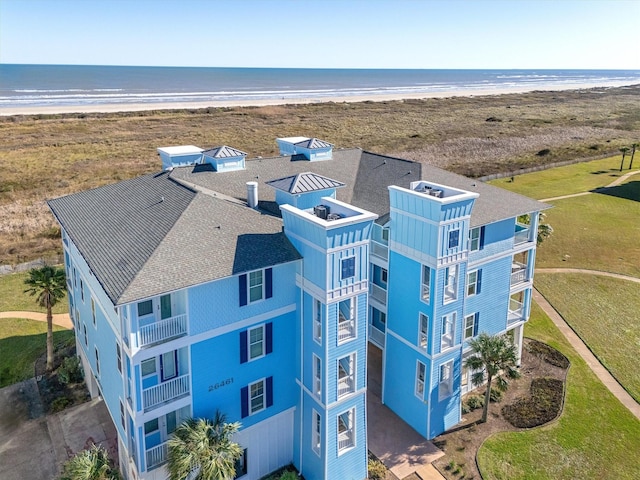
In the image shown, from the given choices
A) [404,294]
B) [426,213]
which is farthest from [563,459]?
[426,213]

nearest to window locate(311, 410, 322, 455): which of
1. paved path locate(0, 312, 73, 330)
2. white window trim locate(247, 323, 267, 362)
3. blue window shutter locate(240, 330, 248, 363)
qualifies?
white window trim locate(247, 323, 267, 362)

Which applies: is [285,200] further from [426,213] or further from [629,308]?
[629,308]

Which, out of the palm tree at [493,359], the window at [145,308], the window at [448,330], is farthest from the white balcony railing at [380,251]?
the window at [145,308]

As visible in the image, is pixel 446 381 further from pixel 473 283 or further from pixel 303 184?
pixel 303 184

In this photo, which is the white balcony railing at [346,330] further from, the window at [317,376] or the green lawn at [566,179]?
the green lawn at [566,179]

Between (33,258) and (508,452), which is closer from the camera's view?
(508,452)

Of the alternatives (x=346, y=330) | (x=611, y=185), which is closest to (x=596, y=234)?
(x=611, y=185)
